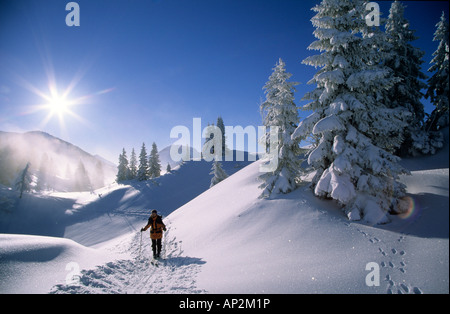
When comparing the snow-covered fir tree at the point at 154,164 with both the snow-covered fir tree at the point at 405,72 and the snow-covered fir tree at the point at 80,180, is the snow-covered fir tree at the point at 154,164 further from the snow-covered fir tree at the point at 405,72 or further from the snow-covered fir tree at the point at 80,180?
the snow-covered fir tree at the point at 405,72

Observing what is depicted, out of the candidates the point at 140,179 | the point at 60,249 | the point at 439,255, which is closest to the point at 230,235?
the point at 439,255

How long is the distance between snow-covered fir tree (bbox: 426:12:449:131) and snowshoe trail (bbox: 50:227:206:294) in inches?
961

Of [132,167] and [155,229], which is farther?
[132,167]

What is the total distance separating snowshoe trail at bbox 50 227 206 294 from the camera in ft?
19.6

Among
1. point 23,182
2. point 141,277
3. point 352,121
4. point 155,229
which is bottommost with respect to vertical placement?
point 141,277

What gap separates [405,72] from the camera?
60.2 feet

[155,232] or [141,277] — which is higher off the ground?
[155,232]

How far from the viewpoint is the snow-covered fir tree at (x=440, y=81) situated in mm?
17375

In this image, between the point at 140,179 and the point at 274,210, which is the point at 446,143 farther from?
the point at 140,179

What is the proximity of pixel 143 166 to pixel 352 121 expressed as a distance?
60.3 metres

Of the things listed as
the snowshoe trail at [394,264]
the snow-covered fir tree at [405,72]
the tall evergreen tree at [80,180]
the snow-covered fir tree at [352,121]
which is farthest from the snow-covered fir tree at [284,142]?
the tall evergreen tree at [80,180]

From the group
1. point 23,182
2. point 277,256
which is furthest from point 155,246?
point 23,182

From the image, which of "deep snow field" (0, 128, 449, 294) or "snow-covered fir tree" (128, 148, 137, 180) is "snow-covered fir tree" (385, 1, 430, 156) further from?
"snow-covered fir tree" (128, 148, 137, 180)

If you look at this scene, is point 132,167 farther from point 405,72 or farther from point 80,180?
point 405,72
